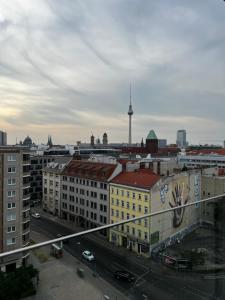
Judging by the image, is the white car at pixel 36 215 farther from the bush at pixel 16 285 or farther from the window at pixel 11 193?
the bush at pixel 16 285

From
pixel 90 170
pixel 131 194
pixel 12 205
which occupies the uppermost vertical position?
pixel 90 170

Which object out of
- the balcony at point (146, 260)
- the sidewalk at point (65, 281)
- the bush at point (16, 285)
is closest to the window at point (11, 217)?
the balcony at point (146, 260)

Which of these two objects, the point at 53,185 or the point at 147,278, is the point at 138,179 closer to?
the point at 53,185

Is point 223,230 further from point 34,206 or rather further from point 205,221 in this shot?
point 34,206

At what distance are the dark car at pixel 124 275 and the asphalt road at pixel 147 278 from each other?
0.02 m

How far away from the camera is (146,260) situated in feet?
5.90

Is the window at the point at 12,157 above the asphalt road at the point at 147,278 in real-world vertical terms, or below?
above

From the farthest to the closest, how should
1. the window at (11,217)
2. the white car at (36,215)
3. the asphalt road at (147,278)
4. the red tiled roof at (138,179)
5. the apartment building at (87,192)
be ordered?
the white car at (36,215)
the apartment building at (87,192)
the red tiled roof at (138,179)
the window at (11,217)
the asphalt road at (147,278)

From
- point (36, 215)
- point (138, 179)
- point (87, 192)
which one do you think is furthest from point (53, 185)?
point (138, 179)

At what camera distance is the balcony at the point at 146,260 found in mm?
1494

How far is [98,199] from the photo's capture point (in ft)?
51.7

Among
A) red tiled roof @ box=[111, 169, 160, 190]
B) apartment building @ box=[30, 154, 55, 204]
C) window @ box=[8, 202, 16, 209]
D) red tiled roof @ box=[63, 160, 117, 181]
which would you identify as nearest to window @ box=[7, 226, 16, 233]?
window @ box=[8, 202, 16, 209]

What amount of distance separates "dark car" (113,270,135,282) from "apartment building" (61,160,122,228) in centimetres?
1359

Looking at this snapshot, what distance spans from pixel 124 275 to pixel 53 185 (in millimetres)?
18655
